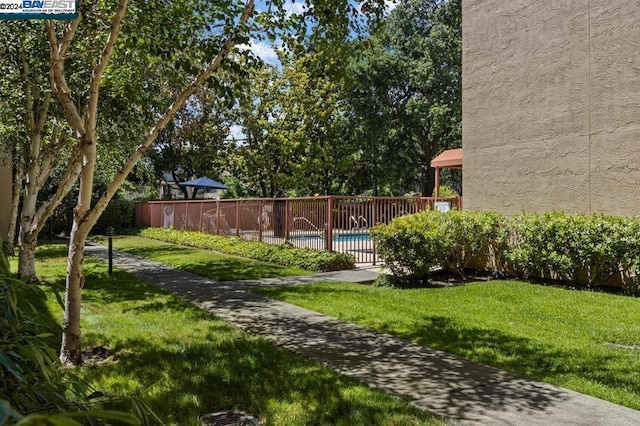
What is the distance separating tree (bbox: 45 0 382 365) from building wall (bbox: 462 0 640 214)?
5.97 m

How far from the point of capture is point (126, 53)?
6.91 metres

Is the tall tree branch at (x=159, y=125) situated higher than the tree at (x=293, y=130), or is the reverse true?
the tree at (x=293, y=130)

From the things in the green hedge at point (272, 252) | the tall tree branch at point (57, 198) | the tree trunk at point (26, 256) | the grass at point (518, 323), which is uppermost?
the tall tree branch at point (57, 198)

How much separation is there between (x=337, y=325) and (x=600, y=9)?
311 inches

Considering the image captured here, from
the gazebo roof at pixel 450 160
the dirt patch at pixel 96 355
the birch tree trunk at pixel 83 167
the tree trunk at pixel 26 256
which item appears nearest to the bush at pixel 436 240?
the gazebo roof at pixel 450 160

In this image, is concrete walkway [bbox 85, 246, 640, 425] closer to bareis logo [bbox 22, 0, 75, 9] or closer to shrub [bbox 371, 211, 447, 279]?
shrub [bbox 371, 211, 447, 279]

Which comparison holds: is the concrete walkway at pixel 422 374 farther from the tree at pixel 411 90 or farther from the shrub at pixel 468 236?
the tree at pixel 411 90

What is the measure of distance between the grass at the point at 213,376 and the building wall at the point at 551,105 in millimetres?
7239

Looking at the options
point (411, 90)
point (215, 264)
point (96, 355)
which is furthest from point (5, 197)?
point (411, 90)

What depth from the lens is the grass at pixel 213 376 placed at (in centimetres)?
406

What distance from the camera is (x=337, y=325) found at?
7031 mm

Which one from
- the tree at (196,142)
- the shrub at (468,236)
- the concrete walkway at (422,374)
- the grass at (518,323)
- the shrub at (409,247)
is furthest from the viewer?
the tree at (196,142)

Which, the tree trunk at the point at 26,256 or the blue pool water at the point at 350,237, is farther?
the blue pool water at the point at 350,237

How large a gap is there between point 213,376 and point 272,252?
32.7 feet
